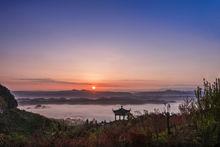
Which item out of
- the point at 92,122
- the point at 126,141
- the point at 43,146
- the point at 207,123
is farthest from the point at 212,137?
the point at 92,122

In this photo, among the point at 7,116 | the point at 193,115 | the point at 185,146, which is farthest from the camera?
the point at 7,116

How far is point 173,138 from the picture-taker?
22.2 meters

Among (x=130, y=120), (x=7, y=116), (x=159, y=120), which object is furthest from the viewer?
(x=7, y=116)

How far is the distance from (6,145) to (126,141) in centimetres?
697

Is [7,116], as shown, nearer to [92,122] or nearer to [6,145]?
[92,122]

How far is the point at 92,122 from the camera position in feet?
144

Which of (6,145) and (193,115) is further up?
(193,115)

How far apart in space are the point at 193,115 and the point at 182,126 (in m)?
2.81

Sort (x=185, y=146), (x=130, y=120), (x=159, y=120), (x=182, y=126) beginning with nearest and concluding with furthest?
(x=185, y=146), (x=182, y=126), (x=159, y=120), (x=130, y=120)

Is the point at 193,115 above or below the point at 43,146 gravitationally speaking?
above

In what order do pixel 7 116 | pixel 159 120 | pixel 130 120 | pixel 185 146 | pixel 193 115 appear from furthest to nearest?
pixel 7 116 < pixel 130 120 < pixel 159 120 < pixel 193 115 < pixel 185 146

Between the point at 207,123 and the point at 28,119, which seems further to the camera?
the point at 28,119

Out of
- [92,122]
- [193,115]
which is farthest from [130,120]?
[193,115]

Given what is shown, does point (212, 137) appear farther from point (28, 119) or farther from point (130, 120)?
point (28, 119)
